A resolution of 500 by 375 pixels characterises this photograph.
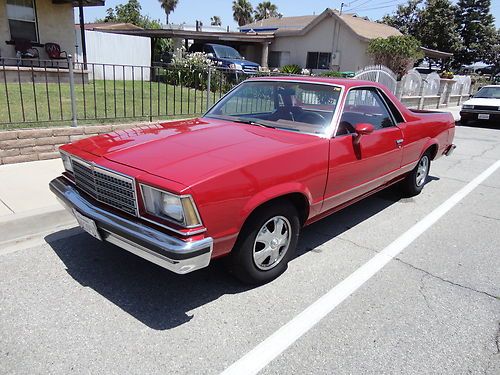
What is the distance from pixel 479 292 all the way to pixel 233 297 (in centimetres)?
207

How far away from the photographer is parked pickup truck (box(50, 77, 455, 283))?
2646 mm

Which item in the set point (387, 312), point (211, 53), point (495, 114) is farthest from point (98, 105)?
point (495, 114)

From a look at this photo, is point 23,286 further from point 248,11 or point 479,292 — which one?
point 248,11

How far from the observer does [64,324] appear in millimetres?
2742

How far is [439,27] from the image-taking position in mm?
40562

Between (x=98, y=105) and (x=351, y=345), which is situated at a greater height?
(x=98, y=105)

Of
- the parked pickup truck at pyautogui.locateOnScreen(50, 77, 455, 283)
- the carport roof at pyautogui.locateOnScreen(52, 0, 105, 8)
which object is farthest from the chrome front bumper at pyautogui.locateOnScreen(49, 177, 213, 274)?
the carport roof at pyautogui.locateOnScreen(52, 0, 105, 8)

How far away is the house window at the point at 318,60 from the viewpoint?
29.0 m

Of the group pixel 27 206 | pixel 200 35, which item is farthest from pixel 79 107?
pixel 200 35

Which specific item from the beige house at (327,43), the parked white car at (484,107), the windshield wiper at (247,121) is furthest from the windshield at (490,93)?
the windshield wiper at (247,121)

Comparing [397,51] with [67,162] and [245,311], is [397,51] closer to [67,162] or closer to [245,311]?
[67,162]

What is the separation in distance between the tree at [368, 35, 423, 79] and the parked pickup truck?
18189 mm

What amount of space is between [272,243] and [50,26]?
13732 millimetres

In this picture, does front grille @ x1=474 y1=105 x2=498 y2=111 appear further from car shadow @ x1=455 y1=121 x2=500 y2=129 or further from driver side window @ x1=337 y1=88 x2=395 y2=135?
driver side window @ x1=337 y1=88 x2=395 y2=135
